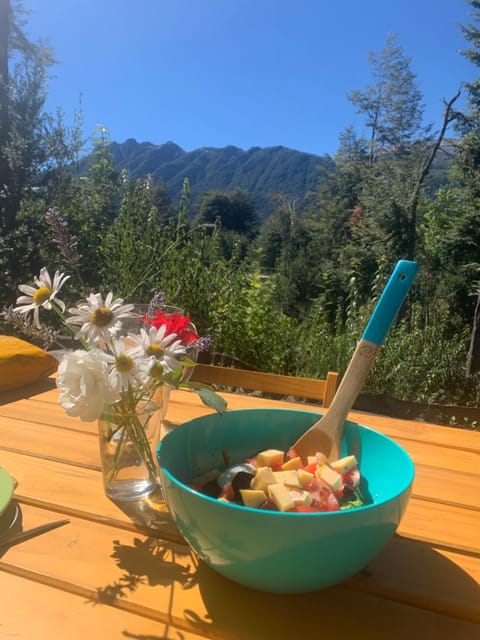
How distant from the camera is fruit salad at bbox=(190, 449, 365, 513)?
0.48 metres

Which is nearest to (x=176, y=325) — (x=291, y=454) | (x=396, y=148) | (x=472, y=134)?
(x=291, y=454)

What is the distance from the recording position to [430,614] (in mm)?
484

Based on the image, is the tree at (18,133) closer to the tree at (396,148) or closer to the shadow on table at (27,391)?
the shadow on table at (27,391)

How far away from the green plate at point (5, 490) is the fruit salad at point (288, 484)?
0.70 ft

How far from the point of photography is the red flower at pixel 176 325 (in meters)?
0.66

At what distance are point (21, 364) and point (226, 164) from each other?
191ft

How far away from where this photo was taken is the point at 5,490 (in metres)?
0.60

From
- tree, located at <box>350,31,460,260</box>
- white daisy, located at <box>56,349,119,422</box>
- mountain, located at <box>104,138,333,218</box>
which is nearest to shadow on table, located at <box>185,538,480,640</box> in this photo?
Answer: white daisy, located at <box>56,349,119,422</box>

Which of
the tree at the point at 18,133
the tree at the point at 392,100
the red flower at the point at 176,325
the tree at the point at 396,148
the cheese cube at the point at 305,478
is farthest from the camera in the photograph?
the tree at the point at 392,100

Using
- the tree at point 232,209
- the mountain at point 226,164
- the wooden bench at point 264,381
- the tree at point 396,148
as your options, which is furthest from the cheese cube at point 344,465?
the mountain at point 226,164

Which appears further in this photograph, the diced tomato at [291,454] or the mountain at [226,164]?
the mountain at [226,164]

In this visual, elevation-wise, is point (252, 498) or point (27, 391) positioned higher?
point (252, 498)

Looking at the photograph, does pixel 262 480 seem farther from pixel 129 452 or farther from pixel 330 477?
pixel 129 452

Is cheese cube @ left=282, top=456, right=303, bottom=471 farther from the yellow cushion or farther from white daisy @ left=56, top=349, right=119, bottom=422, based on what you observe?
the yellow cushion
